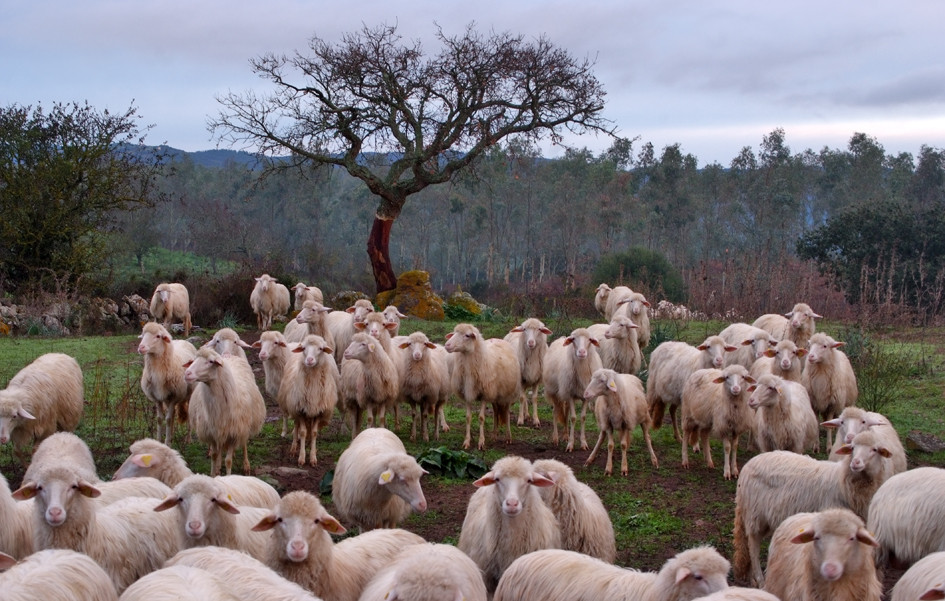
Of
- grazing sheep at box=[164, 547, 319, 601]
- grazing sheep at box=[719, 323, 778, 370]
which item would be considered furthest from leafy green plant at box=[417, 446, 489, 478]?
grazing sheep at box=[164, 547, 319, 601]

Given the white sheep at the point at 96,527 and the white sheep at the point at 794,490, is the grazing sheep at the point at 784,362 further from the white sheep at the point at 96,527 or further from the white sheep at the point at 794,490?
the white sheep at the point at 96,527

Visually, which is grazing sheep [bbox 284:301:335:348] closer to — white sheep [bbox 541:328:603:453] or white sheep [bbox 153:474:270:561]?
white sheep [bbox 541:328:603:453]

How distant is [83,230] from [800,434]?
20.8 metres

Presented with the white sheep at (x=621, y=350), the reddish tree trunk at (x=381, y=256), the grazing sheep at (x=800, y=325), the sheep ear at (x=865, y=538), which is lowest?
the sheep ear at (x=865, y=538)

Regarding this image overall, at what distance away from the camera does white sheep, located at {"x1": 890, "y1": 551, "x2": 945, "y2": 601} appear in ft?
17.8

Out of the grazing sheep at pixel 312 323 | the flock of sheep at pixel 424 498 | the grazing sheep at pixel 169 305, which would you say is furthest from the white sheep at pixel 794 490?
the grazing sheep at pixel 169 305

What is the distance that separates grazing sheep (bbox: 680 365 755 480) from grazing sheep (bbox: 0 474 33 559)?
731 cm

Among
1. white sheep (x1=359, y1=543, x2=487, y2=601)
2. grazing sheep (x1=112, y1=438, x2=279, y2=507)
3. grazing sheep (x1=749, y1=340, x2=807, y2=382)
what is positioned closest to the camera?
white sheep (x1=359, y1=543, x2=487, y2=601)

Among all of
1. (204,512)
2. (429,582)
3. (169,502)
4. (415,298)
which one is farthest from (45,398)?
(415,298)

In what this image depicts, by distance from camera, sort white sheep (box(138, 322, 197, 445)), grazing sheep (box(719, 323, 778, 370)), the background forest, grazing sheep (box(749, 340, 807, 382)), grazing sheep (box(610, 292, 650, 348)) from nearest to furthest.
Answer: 1. white sheep (box(138, 322, 197, 445))
2. grazing sheep (box(749, 340, 807, 382))
3. grazing sheep (box(719, 323, 778, 370))
4. grazing sheep (box(610, 292, 650, 348))
5. the background forest

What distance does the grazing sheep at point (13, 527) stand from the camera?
649 centimetres

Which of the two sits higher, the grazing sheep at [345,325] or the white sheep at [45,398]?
the grazing sheep at [345,325]

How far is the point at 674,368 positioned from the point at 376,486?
5.97 meters

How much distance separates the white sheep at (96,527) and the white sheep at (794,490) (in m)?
4.56
